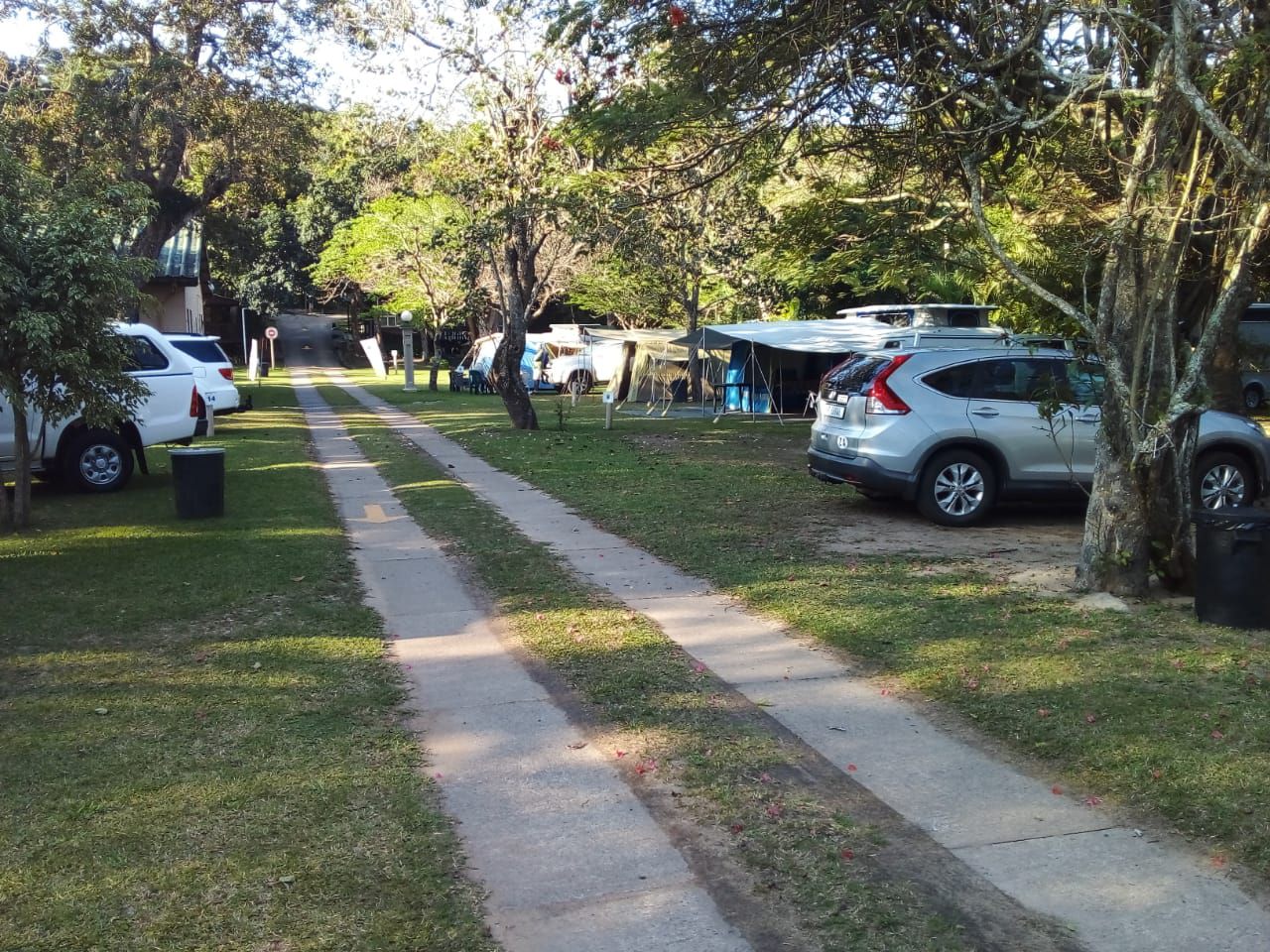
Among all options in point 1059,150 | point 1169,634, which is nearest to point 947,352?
point 1059,150

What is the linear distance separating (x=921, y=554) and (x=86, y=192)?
28.5 ft

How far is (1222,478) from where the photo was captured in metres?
10.6

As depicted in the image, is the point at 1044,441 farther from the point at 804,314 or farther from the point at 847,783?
the point at 804,314

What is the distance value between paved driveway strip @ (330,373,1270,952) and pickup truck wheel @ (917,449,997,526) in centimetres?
352

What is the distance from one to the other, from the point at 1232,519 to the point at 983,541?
3.24 meters

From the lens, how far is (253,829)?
423 centimetres

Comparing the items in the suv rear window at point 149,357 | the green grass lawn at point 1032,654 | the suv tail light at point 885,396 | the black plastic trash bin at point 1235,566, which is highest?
the suv rear window at point 149,357

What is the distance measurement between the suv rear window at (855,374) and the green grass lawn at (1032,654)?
1252 millimetres

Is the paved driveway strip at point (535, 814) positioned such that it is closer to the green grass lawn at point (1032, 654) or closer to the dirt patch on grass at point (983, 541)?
the green grass lawn at point (1032, 654)

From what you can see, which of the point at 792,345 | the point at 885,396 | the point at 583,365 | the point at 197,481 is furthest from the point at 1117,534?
the point at 583,365

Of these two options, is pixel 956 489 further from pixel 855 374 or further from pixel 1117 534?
pixel 1117 534

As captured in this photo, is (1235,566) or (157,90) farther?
(157,90)

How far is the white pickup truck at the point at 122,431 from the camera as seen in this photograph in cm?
1226

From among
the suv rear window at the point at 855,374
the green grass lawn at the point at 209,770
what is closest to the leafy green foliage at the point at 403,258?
the suv rear window at the point at 855,374
